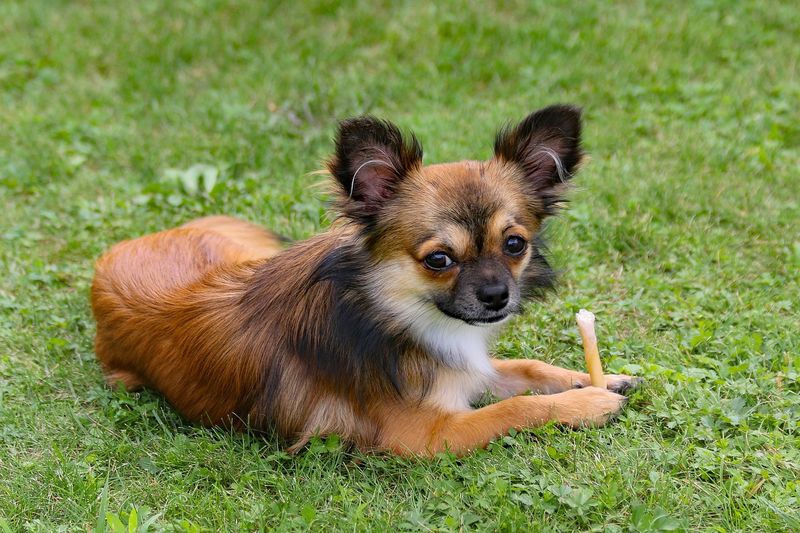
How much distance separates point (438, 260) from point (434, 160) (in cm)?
256

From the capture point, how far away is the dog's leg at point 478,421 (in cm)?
348

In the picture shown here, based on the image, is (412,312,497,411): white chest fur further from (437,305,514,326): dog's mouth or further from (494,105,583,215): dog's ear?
(494,105,583,215): dog's ear

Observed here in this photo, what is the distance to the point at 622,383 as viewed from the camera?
376 centimetres

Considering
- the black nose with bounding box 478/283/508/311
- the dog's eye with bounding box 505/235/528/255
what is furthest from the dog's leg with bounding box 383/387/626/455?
the dog's eye with bounding box 505/235/528/255

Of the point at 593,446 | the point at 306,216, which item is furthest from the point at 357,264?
the point at 306,216

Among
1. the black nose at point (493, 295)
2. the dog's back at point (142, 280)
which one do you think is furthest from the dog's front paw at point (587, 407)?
the dog's back at point (142, 280)

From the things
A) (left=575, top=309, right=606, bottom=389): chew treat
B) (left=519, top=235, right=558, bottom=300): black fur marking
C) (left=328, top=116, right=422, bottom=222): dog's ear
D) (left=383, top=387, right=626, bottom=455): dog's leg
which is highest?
(left=328, top=116, right=422, bottom=222): dog's ear

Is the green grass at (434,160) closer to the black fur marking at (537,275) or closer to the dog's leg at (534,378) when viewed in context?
the dog's leg at (534,378)

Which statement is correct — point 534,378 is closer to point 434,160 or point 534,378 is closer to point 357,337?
point 357,337

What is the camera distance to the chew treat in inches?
146

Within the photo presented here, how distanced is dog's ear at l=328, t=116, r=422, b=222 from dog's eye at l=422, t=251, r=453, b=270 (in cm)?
30

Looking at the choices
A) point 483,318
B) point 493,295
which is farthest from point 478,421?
point 493,295

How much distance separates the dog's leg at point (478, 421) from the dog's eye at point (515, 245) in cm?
61

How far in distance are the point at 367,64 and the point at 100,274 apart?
372cm
